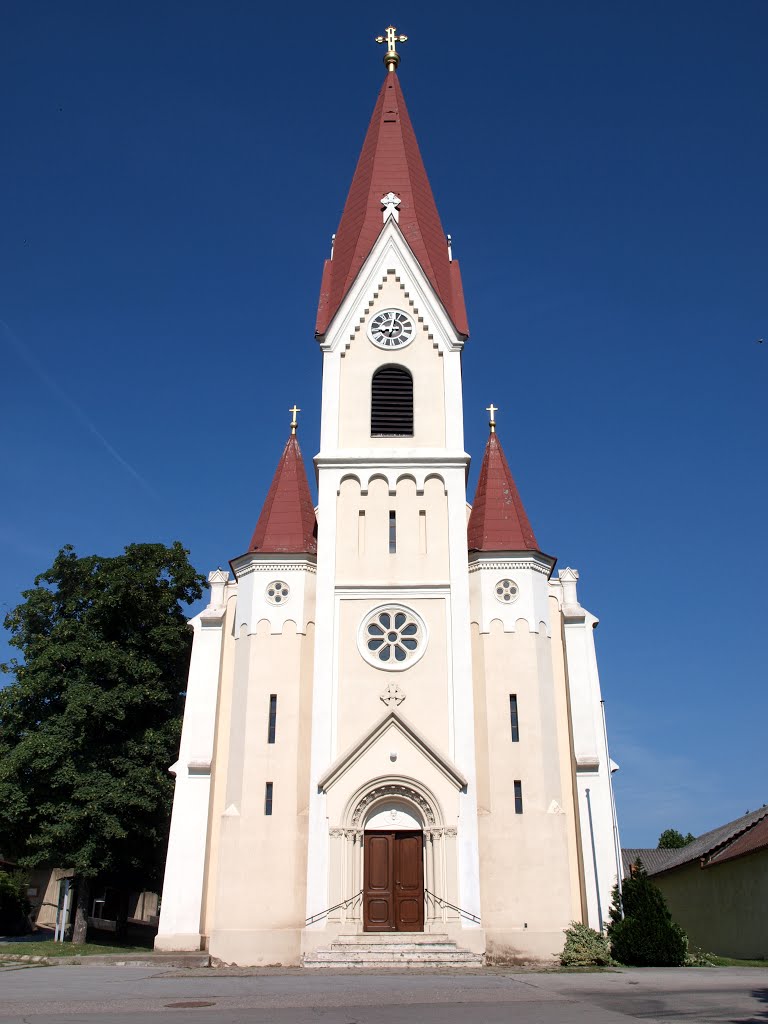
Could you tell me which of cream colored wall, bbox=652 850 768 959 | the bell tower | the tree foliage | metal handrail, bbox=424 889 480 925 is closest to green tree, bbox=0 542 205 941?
the tree foliage

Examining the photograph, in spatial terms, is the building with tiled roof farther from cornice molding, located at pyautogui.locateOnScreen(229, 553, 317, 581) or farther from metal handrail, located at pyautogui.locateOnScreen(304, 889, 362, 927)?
cornice molding, located at pyautogui.locateOnScreen(229, 553, 317, 581)

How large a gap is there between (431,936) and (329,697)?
22.9 feet

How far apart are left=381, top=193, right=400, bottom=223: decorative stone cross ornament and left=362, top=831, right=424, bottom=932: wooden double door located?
21369 mm

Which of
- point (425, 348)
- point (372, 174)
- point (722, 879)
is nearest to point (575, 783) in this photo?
point (722, 879)

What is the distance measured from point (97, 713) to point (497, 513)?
1441 cm

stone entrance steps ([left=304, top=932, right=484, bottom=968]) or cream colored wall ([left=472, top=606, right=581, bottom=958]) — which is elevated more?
cream colored wall ([left=472, top=606, right=581, bottom=958])

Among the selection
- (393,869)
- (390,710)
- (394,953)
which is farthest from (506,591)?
(394,953)

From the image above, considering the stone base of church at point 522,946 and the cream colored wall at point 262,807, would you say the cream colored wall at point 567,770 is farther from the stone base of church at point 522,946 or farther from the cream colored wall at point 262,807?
the cream colored wall at point 262,807

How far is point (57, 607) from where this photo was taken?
33219 millimetres

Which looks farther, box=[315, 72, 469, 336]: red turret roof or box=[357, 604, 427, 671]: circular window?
box=[315, 72, 469, 336]: red turret roof

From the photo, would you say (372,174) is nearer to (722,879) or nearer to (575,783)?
(575,783)

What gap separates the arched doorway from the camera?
2558 centimetres

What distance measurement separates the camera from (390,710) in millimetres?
27031

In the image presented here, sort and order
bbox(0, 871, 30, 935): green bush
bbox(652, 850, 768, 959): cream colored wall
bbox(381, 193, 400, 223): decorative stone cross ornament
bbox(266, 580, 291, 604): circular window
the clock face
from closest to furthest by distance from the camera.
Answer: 1. bbox(266, 580, 291, 604): circular window
2. bbox(652, 850, 768, 959): cream colored wall
3. the clock face
4. bbox(381, 193, 400, 223): decorative stone cross ornament
5. bbox(0, 871, 30, 935): green bush
